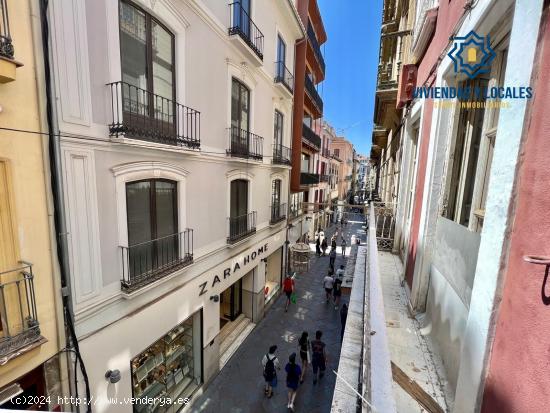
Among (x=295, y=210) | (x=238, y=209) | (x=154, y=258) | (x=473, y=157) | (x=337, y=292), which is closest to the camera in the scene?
(x=473, y=157)

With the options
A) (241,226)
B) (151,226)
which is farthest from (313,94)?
(151,226)

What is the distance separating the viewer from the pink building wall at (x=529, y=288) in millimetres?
1368

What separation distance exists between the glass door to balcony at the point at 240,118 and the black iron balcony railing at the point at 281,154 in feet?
8.99

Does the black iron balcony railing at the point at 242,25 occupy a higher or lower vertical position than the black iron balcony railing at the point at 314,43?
lower

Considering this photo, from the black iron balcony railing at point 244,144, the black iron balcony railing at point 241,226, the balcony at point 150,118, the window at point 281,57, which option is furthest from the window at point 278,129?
the balcony at point 150,118

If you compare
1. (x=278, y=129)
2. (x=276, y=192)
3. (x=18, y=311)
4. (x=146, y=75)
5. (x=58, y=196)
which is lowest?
(x=18, y=311)

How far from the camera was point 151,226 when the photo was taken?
5.43m

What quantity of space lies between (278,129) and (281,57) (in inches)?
129

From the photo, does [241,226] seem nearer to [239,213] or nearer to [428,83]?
[239,213]

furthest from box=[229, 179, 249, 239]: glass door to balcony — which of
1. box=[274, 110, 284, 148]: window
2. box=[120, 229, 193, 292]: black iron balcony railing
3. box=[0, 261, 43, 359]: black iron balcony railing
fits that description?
box=[0, 261, 43, 359]: black iron balcony railing

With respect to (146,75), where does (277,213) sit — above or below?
below

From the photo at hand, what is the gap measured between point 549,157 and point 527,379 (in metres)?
1.26

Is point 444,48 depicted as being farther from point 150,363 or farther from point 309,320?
point 309,320

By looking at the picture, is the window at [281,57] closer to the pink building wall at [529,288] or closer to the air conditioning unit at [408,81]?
the air conditioning unit at [408,81]
